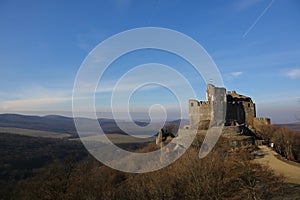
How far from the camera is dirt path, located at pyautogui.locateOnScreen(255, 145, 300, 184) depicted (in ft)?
59.3

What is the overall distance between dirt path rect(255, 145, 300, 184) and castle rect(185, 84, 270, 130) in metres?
11.6

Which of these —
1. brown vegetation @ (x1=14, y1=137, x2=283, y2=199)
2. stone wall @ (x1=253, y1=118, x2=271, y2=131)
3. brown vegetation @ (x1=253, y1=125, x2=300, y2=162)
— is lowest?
brown vegetation @ (x1=14, y1=137, x2=283, y2=199)

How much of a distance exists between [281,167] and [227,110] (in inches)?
788

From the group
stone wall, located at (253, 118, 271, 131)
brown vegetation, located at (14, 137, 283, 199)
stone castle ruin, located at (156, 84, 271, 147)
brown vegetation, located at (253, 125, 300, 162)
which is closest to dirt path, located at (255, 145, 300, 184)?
brown vegetation, located at (253, 125, 300, 162)

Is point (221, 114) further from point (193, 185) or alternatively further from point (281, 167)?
point (193, 185)

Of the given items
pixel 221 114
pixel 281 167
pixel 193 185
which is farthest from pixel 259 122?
pixel 193 185

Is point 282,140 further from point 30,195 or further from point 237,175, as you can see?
point 30,195

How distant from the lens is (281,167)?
20984 millimetres

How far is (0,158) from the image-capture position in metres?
57.2

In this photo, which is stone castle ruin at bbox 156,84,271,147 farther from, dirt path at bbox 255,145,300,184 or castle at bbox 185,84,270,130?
dirt path at bbox 255,145,300,184

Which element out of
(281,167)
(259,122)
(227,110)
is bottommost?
(281,167)

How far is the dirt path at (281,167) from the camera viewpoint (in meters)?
18.1

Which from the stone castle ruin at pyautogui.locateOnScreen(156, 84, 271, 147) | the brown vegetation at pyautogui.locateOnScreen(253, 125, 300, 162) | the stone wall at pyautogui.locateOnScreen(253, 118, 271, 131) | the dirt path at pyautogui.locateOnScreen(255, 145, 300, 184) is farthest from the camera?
the stone wall at pyautogui.locateOnScreen(253, 118, 271, 131)

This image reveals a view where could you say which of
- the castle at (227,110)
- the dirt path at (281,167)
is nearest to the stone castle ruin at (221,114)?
the castle at (227,110)
